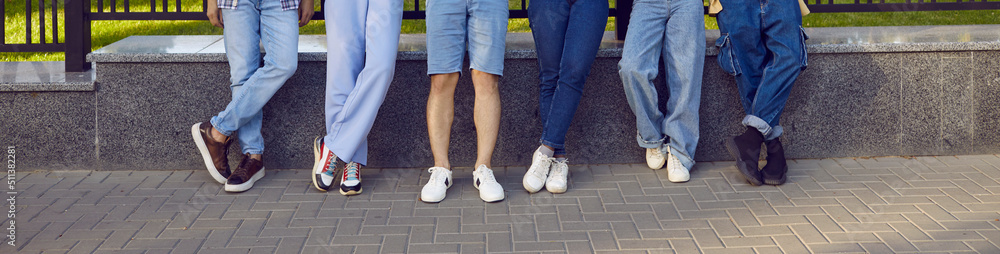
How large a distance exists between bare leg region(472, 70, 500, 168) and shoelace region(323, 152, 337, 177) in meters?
0.74

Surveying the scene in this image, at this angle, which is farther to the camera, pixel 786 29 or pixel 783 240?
pixel 786 29

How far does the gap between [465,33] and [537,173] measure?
81 cm

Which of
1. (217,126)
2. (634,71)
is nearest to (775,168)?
(634,71)

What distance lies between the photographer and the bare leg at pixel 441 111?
4320 millimetres

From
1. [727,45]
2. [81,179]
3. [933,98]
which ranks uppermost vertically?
[727,45]

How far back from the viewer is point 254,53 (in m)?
4.48

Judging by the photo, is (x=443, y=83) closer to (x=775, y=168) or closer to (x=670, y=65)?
(x=670, y=65)

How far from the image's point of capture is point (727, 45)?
4.64 meters

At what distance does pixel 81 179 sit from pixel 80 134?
302 mm

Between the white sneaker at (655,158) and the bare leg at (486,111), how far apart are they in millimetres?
950

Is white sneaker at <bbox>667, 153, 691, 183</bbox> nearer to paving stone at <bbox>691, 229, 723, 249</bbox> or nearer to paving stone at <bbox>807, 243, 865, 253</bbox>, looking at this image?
paving stone at <bbox>691, 229, 723, 249</bbox>

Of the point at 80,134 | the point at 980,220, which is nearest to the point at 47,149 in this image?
the point at 80,134

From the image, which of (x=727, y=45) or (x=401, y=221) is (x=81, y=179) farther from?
(x=727, y=45)

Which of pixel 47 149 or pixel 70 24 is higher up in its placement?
pixel 70 24
